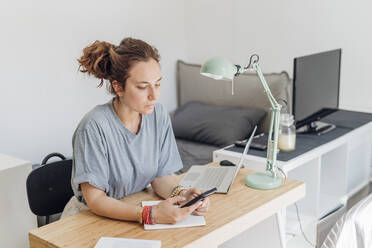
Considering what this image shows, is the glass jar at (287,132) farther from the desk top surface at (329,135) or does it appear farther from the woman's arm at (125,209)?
the woman's arm at (125,209)

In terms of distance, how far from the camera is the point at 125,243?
1.50 m

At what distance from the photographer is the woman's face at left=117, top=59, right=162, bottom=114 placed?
1.79 meters

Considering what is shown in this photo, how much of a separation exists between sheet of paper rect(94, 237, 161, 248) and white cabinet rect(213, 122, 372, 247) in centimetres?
104

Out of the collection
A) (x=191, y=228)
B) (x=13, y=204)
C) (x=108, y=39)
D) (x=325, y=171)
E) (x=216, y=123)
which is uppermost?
(x=108, y=39)

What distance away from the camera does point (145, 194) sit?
198 cm

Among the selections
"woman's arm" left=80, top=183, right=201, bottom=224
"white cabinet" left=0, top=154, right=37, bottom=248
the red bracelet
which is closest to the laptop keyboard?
"woman's arm" left=80, top=183, right=201, bottom=224

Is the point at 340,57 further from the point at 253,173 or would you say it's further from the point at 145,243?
the point at 145,243

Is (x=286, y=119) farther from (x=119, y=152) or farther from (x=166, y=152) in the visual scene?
(x=119, y=152)

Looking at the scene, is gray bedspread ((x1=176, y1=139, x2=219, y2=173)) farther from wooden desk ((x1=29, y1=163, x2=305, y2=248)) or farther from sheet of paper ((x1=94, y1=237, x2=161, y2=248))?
sheet of paper ((x1=94, y1=237, x2=161, y2=248))

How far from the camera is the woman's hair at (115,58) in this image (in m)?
1.79

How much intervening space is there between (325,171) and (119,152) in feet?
5.36

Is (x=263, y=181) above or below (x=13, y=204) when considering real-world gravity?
above

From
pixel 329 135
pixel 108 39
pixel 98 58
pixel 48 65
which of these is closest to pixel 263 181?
pixel 98 58

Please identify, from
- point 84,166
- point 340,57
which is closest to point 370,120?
point 340,57
